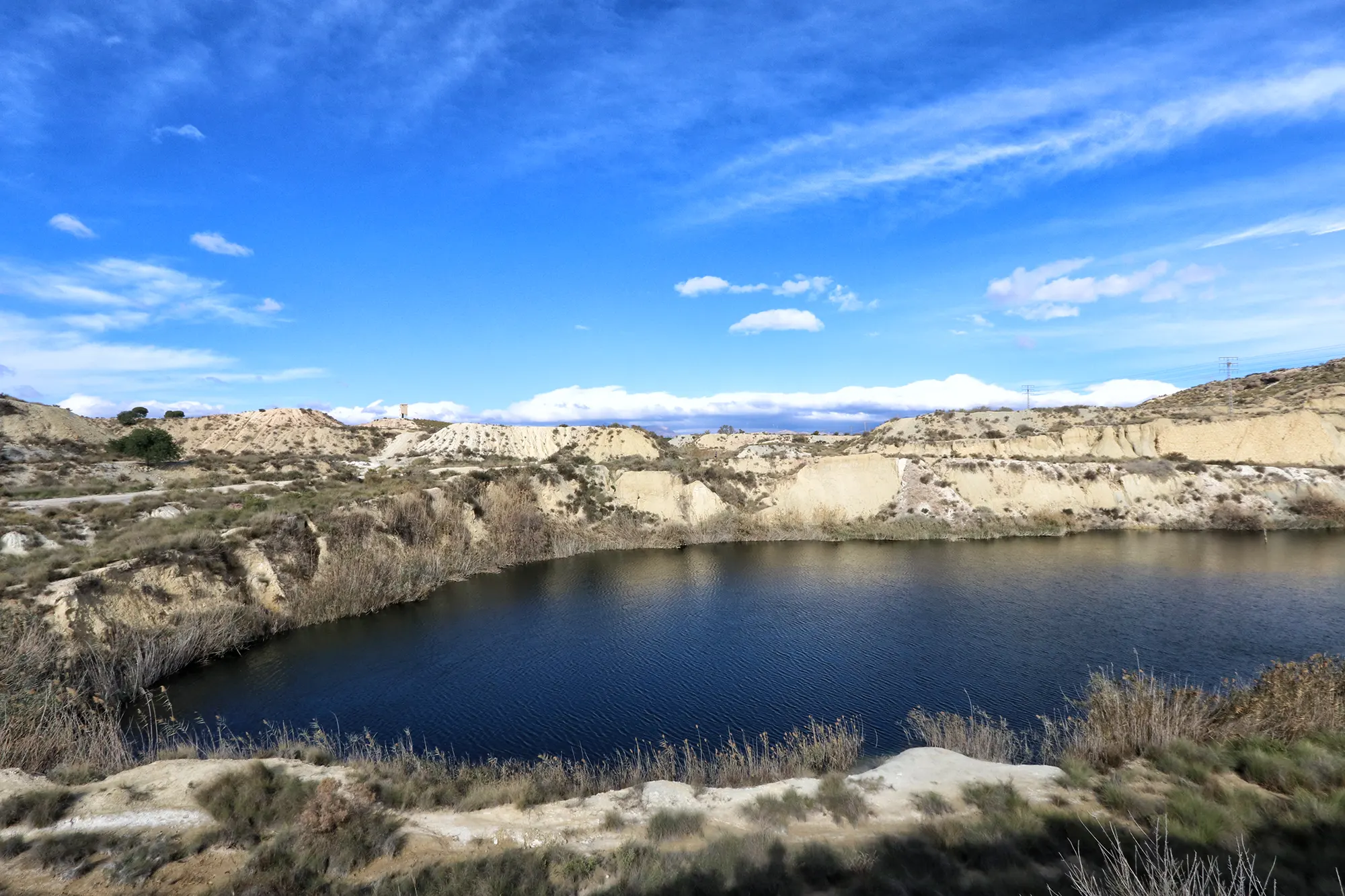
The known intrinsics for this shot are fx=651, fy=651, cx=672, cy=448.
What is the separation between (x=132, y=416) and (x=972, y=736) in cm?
10066

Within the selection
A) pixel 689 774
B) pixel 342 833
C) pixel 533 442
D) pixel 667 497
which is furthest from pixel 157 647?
pixel 533 442

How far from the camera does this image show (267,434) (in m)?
79.7

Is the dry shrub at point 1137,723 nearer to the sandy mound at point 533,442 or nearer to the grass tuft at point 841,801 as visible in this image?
the grass tuft at point 841,801

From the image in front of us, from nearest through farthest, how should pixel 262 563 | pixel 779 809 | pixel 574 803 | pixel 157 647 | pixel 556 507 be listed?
pixel 779 809
pixel 574 803
pixel 157 647
pixel 262 563
pixel 556 507

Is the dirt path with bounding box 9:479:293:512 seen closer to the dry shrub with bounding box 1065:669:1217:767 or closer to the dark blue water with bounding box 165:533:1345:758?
the dark blue water with bounding box 165:533:1345:758

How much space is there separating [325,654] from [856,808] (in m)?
18.5

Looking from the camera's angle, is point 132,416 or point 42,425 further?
point 132,416

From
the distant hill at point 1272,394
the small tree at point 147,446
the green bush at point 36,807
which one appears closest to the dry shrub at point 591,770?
the green bush at point 36,807

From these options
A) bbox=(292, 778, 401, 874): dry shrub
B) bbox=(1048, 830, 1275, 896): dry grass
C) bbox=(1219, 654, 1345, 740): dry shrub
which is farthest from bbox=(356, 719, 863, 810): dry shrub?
bbox=(1219, 654, 1345, 740): dry shrub

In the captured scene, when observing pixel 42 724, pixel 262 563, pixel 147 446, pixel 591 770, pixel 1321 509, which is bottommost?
pixel 591 770

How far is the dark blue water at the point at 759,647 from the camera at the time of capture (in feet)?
52.7

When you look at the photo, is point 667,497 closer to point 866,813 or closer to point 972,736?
point 972,736

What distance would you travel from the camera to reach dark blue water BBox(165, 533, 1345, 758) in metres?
16.1

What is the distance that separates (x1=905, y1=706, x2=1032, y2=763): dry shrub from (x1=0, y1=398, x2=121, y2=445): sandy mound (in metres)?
71.6
